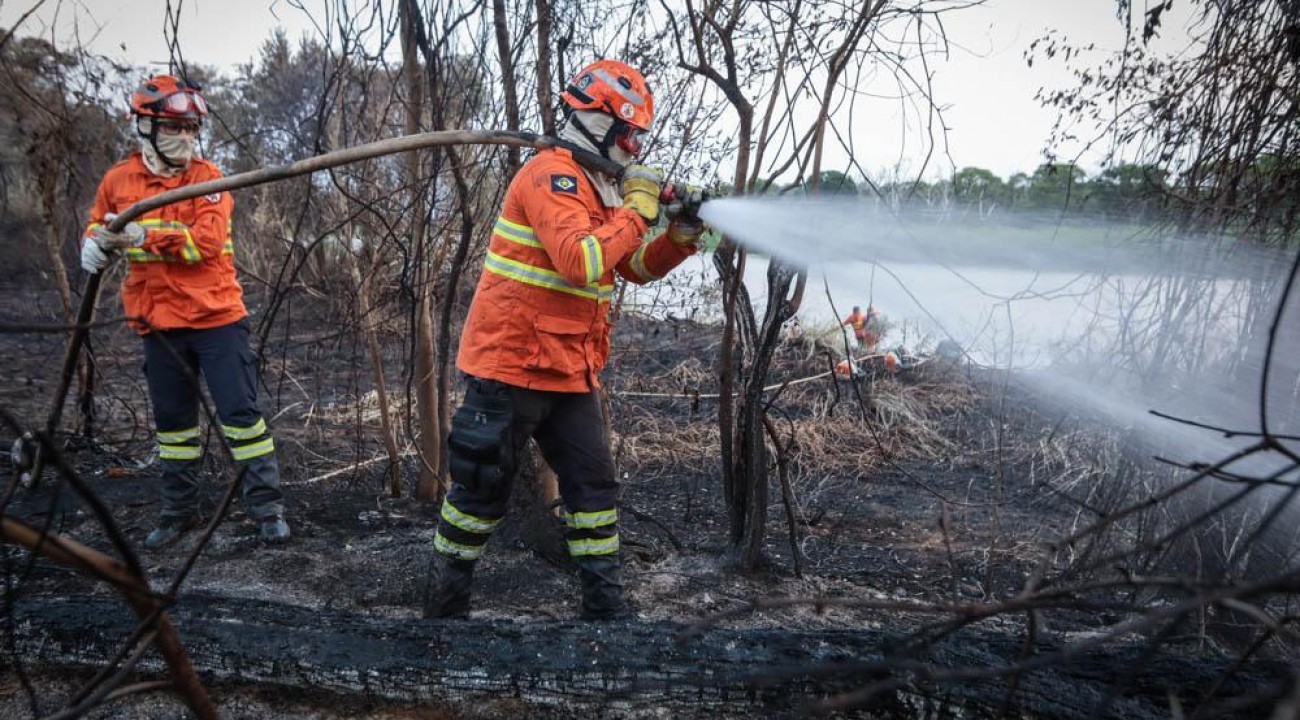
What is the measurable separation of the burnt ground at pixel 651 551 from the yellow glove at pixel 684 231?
1212 mm

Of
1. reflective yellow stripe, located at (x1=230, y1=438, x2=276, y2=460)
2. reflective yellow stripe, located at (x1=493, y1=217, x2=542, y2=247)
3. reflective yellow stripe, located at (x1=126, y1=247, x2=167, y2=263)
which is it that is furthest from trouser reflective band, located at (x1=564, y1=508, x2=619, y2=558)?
reflective yellow stripe, located at (x1=126, y1=247, x2=167, y2=263)

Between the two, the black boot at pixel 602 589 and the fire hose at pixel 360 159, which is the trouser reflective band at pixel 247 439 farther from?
the black boot at pixel 602 589

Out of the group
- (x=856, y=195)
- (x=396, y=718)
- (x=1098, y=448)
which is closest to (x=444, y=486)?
(x=396, y=718)

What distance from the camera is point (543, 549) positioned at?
151 inches

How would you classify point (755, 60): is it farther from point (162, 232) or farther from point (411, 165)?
point (162, 232)

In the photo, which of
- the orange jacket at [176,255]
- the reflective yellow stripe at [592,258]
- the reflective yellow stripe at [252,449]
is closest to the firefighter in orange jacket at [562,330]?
the reflective yellow stripe at [592,258]

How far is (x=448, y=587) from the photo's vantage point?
3014mm

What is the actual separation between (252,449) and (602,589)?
2076 mm

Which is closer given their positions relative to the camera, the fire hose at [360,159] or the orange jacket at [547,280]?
the fire hose at [360,159]

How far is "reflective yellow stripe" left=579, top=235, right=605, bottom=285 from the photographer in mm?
2641

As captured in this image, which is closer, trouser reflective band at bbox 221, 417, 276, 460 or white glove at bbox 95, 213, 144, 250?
white glove at bbox 95, 213, 144, 250

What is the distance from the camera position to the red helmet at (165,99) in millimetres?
3652

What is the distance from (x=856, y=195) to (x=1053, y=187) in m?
2.20

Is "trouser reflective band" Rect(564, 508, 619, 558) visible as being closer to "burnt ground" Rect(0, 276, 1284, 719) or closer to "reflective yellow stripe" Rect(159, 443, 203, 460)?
Result: "burnt ground" Rect(0, 276, 1284, 719)
